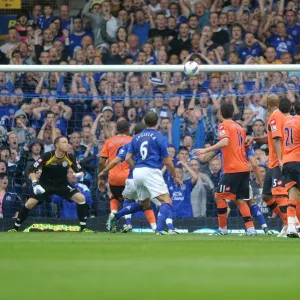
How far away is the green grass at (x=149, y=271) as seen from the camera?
6.73m

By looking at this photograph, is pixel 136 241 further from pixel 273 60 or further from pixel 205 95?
pixel 273 60

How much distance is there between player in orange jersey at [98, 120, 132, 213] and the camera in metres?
17.4

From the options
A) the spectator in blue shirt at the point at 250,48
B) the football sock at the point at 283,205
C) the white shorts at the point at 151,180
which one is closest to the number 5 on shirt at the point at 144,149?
the white shorts at the point at 151,180

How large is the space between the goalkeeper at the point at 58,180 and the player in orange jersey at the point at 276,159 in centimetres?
357

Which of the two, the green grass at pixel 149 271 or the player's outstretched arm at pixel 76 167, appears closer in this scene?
the green grass at pixel 149 271

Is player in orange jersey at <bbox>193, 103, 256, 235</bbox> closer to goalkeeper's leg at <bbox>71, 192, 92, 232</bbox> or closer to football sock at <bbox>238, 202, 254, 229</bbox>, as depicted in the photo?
football sock at <bbox>238, 202, 254, 229</bbox>

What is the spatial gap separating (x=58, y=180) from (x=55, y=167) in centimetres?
24

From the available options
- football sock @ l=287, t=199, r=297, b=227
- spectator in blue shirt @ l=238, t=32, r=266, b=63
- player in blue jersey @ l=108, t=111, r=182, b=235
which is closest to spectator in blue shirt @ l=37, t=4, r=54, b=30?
spectator in blue shirt @ l=238, t=32, r=266, b=63

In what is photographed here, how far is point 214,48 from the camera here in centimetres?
2181

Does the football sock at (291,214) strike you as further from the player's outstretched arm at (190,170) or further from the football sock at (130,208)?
the player's outstretched arm at (190,170)

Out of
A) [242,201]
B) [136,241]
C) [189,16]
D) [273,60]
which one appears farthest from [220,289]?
[189,16]

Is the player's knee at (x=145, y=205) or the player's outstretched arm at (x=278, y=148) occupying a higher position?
the player's outstretched arm at (x=278, y=148)

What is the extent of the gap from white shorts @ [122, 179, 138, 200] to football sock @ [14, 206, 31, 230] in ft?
7.50

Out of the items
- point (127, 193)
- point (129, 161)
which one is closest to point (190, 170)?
point (129, 161)
